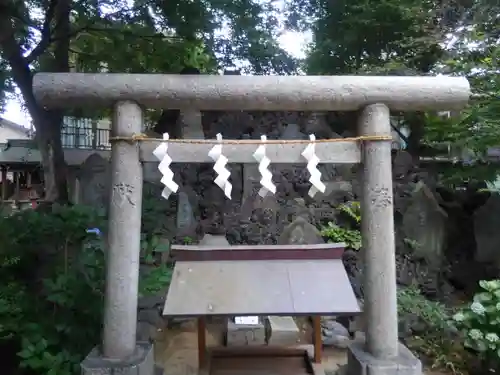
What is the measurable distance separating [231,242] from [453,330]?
396cm

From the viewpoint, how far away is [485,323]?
421 cm

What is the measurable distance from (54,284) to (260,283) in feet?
6.09

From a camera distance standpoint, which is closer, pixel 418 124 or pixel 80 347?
pixel 80 347

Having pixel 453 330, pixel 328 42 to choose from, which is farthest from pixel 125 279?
pixel 328 42

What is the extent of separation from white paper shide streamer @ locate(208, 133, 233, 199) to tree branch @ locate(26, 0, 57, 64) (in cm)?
603

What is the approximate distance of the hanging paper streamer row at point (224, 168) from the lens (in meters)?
2.69

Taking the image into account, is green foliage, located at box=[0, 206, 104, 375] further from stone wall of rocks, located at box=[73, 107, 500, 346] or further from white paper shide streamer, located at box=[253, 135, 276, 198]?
stone wall of rocks, located at box=[73, 107, 500, 346]

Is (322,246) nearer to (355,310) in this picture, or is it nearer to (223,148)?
(355,310)

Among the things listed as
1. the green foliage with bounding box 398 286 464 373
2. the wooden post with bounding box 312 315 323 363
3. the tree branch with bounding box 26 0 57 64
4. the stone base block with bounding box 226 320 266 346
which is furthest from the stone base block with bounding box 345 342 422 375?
the tree branch with bounding box 26 0 57 64

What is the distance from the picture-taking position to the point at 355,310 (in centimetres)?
263

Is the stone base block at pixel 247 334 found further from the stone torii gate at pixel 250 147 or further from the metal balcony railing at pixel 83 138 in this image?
the metal balcony railing at pixel 83 138

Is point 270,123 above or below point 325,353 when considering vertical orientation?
above

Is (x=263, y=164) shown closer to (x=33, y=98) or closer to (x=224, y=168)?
(x=224, y=168)

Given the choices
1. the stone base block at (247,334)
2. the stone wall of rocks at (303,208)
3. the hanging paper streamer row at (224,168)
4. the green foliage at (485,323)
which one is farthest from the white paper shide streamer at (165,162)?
the stone wall of rocks at (303,208)
